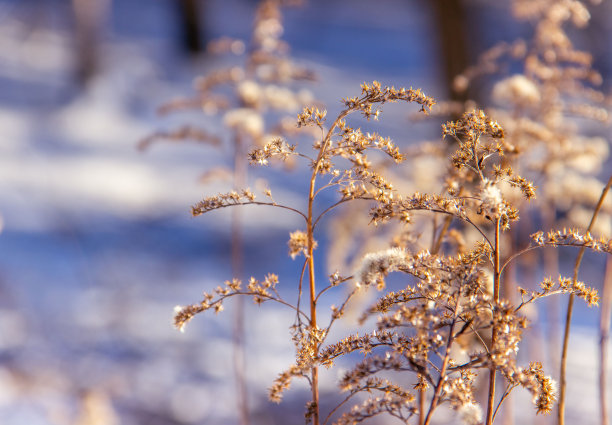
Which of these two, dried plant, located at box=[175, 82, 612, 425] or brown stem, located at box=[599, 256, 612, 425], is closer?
dried plant, located at box=[175, 82, 612, 425]

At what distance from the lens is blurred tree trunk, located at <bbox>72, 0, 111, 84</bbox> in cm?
583

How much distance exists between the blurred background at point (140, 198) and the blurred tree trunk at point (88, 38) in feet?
0.09

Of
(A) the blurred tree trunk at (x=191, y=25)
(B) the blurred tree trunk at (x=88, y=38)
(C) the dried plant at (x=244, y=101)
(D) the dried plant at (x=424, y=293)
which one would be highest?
(A) the blurred tree trunk at (x=191, y=25)

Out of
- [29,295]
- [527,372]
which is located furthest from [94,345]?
[527,372]

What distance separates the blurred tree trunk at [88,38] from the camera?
5827 mm

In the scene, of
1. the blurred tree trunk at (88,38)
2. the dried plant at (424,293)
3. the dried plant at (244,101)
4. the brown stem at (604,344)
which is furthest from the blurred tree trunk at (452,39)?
the blurred tree trunk at (88,38)

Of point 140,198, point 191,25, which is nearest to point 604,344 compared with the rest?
point 140,198

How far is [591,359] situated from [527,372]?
11.0ft

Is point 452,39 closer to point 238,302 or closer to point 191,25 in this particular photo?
point 238,302

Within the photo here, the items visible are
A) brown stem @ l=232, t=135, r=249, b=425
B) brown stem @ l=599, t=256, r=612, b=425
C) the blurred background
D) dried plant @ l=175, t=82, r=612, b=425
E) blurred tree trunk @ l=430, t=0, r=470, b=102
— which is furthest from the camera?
blurred tree trunk @ l=430, t=0, r=470, b=102

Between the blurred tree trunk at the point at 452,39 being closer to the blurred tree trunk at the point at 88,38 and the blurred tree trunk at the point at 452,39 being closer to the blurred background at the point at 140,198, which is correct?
the blurred background at the point at 140,198

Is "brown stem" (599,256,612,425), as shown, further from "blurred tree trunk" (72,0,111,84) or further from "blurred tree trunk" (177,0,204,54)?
"blurred tree trunk" (177,0,204,54)

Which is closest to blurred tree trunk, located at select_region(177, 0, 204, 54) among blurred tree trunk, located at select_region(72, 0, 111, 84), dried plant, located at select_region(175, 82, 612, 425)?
blurred tree trunk, located at select_region(72, 0, 111, 84)

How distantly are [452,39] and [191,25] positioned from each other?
5.15m
